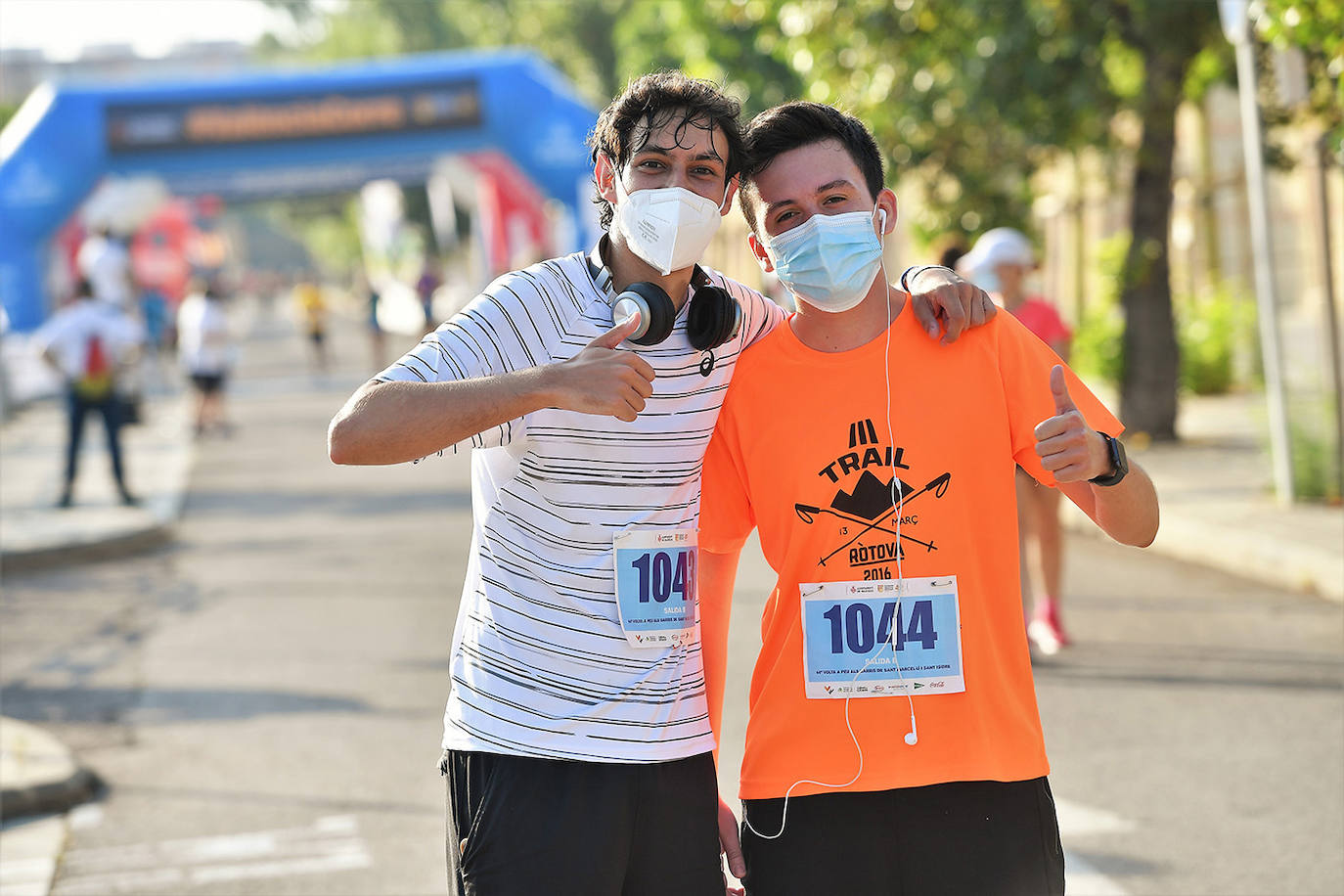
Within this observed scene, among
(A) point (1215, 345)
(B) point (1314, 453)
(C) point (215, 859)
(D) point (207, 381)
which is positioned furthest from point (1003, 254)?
(D) point (207, 381)

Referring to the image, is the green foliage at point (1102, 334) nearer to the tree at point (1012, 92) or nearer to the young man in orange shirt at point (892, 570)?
the tree at point (1012, 92)

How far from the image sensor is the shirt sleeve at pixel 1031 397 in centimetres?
272

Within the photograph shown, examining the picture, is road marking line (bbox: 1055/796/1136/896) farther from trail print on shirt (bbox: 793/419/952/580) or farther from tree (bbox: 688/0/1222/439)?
tree (bbox: 688/0/1222/439)

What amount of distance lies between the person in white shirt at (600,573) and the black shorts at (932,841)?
0.23m

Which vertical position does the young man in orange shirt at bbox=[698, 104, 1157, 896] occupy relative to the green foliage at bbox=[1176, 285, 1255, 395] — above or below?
below

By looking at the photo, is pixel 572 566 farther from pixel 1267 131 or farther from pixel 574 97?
pixel 574 97

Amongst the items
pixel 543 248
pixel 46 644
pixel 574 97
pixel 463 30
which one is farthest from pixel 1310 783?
pixel 463 30

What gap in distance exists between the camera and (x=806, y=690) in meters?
2.68

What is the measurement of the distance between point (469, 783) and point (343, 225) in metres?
91.8

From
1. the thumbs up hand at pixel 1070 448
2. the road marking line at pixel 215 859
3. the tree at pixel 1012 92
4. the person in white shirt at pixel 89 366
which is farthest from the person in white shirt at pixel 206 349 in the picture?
the thumbs up hand at pixel 1070 448

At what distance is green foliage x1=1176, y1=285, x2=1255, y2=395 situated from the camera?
1916 cm

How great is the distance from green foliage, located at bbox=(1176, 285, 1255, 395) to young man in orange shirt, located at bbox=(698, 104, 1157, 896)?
1719cm

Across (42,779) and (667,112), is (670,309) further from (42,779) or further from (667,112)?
(42,779)

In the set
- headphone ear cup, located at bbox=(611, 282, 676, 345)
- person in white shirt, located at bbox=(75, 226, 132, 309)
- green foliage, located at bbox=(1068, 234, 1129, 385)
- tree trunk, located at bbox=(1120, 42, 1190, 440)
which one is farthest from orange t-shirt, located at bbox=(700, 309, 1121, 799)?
person in white shirt, located at bbox=(75, 226, 132, 309)
